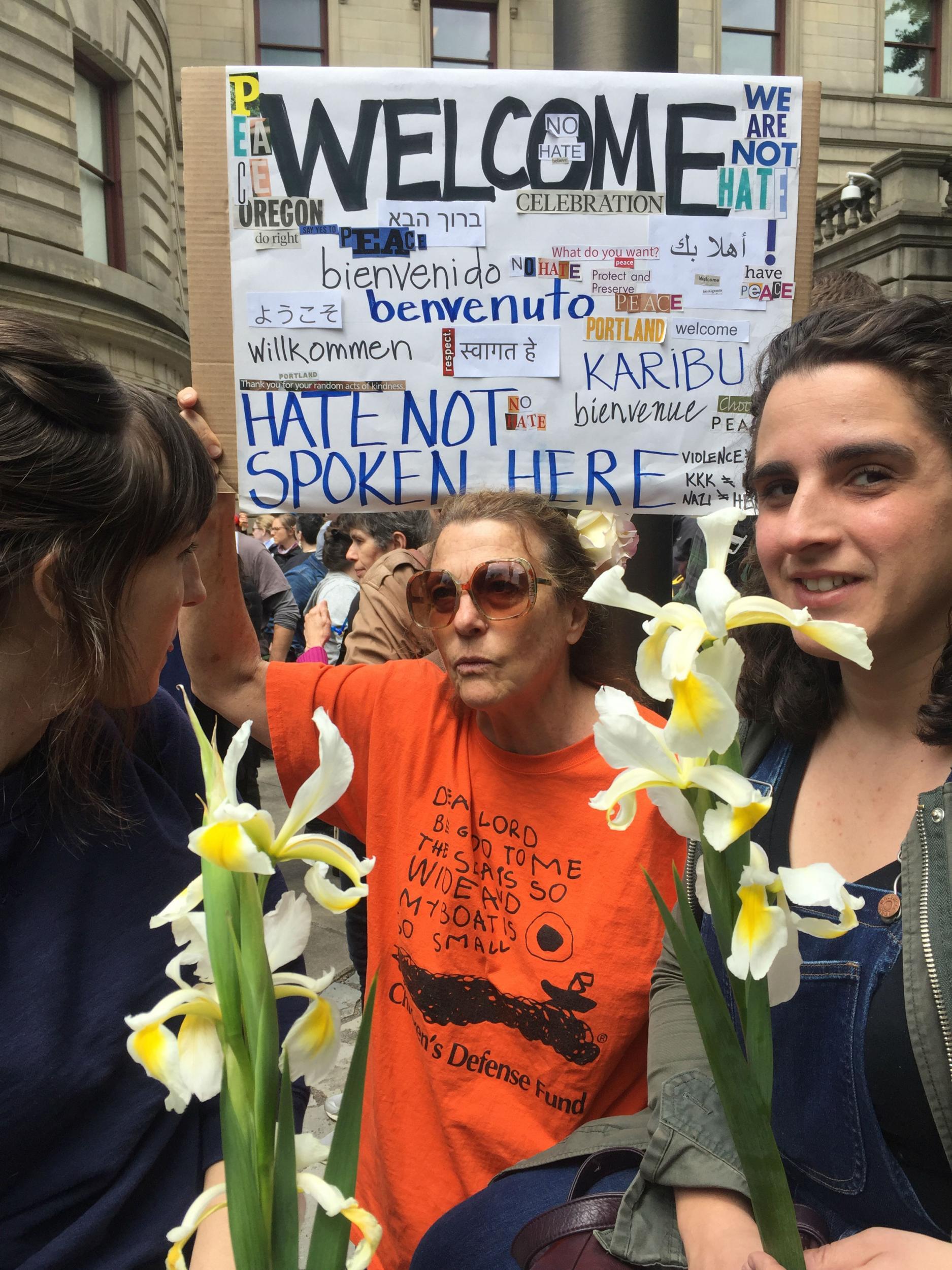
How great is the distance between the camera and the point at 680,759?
0.76m

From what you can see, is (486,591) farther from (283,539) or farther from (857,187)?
(857,187)

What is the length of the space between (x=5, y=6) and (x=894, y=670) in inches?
533

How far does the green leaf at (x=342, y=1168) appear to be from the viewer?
0.75 m

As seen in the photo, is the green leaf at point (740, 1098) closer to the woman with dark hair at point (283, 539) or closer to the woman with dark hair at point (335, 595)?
the woman with dark hair at point (335, 595)

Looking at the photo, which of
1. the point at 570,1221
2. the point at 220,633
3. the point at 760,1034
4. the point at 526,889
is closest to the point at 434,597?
the point at 220,633

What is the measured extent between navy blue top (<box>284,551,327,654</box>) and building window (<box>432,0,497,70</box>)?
14.0m

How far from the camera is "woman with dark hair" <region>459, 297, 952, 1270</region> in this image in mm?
1077

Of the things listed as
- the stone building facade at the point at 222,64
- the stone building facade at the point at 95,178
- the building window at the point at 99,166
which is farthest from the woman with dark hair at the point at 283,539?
the building window at the point at 99,166

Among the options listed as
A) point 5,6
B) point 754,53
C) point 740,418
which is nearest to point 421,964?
point 740,418

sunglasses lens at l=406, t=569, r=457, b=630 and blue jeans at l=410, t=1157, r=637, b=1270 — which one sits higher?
sunglasses lens at l=406, t=569, r=457, b=630

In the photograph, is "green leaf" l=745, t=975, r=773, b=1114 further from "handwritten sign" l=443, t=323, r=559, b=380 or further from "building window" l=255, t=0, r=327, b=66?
"building window" l=255, t=0, r=327, b=66

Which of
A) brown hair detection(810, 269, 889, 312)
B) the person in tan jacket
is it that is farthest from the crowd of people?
brown hair detection(810, 269, 889, 312)

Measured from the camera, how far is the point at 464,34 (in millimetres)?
17781

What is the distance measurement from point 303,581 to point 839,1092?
6.18m
